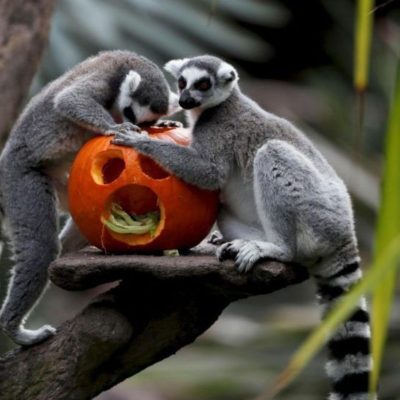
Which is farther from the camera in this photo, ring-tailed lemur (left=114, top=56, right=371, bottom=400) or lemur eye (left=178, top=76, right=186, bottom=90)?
lemur eye (left=178, top=76, right=186, bottom=90)

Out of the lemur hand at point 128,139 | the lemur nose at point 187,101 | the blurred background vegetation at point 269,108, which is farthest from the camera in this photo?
the blurred background vegetation at point 269,108

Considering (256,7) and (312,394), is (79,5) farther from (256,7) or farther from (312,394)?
(312,394)

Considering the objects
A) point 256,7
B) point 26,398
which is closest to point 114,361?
point 26,398

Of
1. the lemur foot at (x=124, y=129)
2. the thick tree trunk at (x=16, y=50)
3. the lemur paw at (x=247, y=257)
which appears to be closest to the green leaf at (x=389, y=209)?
the lemur paw at (x=247, y=257)

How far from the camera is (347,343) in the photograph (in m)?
3.28

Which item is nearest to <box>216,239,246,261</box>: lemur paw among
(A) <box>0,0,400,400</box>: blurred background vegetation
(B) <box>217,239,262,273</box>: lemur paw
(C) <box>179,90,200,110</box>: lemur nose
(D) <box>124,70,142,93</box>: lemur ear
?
(B) <box>217,239,262,273</box>: lemur paw

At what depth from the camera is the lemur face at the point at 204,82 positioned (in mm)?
3633

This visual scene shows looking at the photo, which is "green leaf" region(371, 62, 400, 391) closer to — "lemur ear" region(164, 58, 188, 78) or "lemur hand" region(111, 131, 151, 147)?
"lemur hand" region(111, 131, 151, 147)

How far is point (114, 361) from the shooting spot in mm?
3533

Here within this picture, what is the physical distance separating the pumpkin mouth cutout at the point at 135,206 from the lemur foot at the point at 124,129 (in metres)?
0.24

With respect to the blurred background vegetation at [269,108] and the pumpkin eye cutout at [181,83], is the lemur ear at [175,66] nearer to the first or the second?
the pumpkin eye cutout at [181,83]

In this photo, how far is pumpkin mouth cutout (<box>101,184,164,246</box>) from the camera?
329 cm

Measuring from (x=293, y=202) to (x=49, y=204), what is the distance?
3.46ft

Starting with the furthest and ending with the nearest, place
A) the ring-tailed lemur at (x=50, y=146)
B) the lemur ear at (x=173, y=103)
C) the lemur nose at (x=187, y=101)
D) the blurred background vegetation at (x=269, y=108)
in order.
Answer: the blurred background vegetation at (x=269, y=108) < the lemur ear at (x=173, y=103) < the ring-tailed lemur at (x=50, y=146) < the lemur nose at (x=187, y=101)
